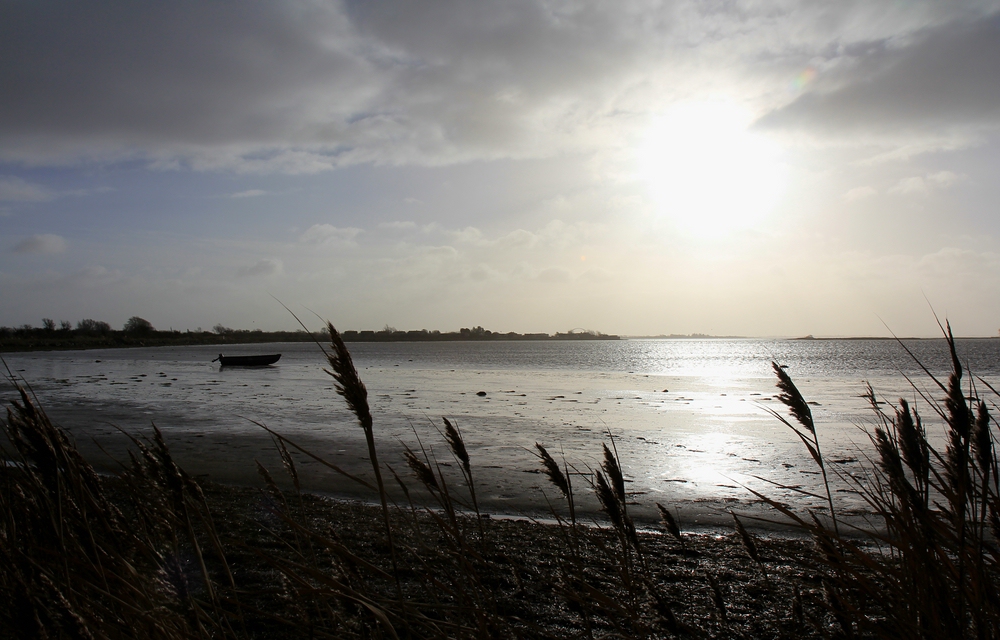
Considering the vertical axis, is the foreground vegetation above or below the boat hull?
above

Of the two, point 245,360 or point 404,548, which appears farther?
point 245,360

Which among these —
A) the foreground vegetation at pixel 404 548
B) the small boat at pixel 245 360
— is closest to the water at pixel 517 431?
the foreground vegetation at pixel 404 548

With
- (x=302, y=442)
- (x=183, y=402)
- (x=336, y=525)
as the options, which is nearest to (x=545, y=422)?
(x=302, y=442)

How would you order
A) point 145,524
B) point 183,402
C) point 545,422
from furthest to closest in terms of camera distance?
point 183,402 → point 545,422 → point 145,524

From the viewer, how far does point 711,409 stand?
73.6 feet

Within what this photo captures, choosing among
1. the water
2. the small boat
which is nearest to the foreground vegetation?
the water

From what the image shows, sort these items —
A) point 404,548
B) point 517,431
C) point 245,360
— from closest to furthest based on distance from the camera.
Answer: point 404,548, point 517,431, point 245,360

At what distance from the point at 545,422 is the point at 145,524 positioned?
1621 cm

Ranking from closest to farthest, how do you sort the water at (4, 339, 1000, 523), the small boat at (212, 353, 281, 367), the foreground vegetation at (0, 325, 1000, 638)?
the foreground vegetation at (0, 325, 1000, 638) → the water at (4, 339, 1000, 523) → the small boat at (212, 353, 281, 367)

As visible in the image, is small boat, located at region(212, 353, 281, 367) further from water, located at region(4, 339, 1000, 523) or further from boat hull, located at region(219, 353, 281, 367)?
water, located at region(4, 339, 1000, 523)

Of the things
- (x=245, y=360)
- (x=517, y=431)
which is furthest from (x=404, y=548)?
(x=245, y=360)

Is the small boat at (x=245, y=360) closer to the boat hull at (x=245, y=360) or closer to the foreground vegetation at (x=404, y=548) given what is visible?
the boat hull at (x=245, y=360)

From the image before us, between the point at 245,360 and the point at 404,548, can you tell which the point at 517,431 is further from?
the point at 245,360

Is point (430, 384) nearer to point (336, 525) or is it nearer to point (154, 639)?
point (336, 525)
